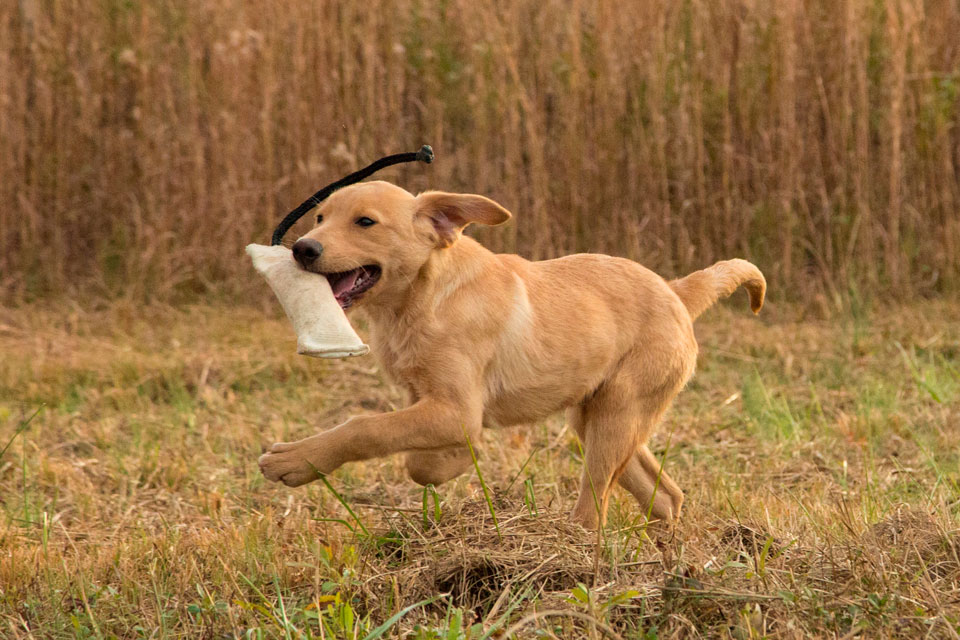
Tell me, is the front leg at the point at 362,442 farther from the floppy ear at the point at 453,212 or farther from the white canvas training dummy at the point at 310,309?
the floppy ear at the point at 453,212

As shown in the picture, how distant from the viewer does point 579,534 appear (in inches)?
130

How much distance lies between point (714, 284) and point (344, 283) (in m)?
1.44

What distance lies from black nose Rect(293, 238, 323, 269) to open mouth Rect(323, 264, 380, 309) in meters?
0.11

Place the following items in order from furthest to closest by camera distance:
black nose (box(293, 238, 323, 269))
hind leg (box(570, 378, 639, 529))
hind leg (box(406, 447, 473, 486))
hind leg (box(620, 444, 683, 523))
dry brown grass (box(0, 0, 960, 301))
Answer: dry brown grass (box(0, 0, 960, 301)), hind leg (box(620, 444, 683, 523)), hind leg (box(570, 378, 639, 529)), hind leg (box(406, 447, 473, 486)), black nose (box(293, 238, 323, 269))

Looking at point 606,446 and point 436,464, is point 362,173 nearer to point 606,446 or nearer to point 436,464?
point 436,464

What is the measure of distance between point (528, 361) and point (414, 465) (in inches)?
19.0

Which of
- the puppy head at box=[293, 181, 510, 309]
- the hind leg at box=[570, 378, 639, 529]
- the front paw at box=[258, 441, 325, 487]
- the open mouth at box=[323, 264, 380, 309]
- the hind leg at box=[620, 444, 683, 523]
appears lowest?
the hind leg at box=[620, 444, 683, 523]

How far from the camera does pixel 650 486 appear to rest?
4.07 m

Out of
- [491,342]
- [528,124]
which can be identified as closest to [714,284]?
[491,342]

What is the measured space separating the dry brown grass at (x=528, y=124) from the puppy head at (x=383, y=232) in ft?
12.8

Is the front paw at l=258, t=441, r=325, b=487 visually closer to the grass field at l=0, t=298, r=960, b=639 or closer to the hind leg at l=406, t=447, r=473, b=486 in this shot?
the grass field at l=0, t=298, r=960, b=639

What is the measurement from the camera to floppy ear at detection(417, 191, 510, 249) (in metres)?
3.43

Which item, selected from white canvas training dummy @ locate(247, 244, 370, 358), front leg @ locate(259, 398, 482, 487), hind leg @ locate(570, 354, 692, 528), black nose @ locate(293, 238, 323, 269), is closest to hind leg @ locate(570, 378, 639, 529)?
hind leg @ locate(570, 354, 692, 528)

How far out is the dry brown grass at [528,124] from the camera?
24.4ft
